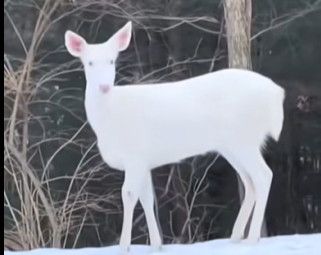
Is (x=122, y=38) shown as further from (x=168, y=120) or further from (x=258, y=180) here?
(x=258, y=180)

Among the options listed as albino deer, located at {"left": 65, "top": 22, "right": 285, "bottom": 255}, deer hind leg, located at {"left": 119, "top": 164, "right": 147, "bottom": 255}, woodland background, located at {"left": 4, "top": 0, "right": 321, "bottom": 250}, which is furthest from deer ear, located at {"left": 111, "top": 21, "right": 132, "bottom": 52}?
woodland background, located at {"left": 4, "top": 0, "right": 321, "bottom": 250}

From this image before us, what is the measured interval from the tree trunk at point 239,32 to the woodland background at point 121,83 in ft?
0.07

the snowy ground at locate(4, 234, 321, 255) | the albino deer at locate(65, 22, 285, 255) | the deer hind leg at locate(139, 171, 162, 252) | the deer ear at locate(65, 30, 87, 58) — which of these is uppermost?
the deer ear at locate(65, 30, 87, 58)

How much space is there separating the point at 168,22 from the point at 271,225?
2.11 ft

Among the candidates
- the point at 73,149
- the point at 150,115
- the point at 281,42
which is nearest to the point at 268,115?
the point at 150,115

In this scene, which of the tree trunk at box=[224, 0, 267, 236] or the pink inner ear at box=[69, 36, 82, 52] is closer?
the pink inner ear at box=[69, 36, 82, 52]

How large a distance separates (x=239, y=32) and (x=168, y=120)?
0.55 meters

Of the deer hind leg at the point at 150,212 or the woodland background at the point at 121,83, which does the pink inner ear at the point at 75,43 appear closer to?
the deer hind leg at the point at 150,212

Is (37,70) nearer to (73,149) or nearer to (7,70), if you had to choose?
(7,70)

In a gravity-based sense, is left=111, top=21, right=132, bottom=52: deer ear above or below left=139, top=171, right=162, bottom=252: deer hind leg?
above

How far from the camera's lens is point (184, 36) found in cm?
172

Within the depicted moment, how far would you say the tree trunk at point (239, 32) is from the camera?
170 centimetres

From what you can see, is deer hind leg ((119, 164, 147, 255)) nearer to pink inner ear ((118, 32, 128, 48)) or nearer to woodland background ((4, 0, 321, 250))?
pink inner ear ((118, 32, 128, 48))

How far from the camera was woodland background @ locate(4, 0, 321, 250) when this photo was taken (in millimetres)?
1702
